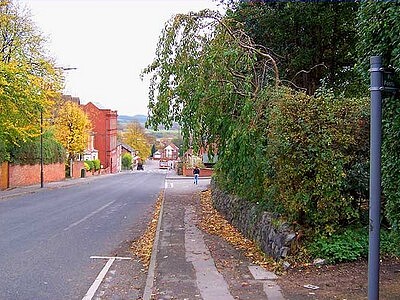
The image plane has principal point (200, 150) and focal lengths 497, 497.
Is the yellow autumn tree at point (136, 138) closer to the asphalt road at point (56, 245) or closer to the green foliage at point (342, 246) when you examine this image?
the asphalt road at point (56, 245)

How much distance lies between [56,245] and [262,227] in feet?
17.0

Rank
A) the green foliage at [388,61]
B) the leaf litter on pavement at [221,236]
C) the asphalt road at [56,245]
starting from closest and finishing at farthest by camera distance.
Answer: the green foliage at [388,61], the asphalt road at [56,245], the leaf litter on pavement at [221,236]

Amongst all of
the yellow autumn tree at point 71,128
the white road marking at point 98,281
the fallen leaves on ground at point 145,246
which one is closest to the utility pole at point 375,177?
the white road marking at point 98,281

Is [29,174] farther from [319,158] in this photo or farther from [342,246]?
[342,246]

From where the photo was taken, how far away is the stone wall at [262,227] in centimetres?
889

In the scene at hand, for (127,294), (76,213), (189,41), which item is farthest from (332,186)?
(76,213)

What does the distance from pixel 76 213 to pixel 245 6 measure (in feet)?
33.7

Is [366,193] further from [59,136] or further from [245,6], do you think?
[59,136]

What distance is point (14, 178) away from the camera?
37719 millimetres

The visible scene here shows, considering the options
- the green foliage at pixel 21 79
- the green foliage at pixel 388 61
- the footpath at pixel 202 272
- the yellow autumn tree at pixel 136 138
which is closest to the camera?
the green foliage at pixel 388 61

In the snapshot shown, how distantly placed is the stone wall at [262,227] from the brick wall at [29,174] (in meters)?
26.2

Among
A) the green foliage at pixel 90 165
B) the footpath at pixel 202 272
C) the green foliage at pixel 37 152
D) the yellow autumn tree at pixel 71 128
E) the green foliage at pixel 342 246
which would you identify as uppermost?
the yellow autumn tree at pixel 71 128

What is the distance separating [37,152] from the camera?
141 feet

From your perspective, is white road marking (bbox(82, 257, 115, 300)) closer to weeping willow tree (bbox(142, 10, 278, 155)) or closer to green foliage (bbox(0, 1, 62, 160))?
weeping willow tree (bbox(142, 10, 278, 155))
